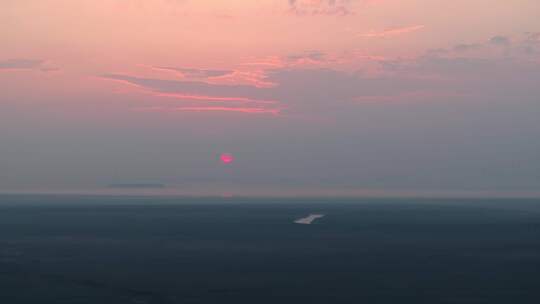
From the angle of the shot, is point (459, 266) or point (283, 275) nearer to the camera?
point (283, 275)

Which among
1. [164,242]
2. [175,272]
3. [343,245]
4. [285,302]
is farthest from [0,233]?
[285,302]

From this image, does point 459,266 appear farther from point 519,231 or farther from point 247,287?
point 519,231

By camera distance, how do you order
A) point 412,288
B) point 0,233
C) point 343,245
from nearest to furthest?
point 412,288
point 343,245
point 0,233

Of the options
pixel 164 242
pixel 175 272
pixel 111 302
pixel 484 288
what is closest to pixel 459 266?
pixel 484 288

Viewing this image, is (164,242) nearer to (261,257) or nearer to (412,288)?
(261,257)

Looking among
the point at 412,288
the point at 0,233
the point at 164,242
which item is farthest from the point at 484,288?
the point at 0,233

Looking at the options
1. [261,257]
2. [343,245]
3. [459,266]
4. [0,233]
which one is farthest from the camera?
[0,233]

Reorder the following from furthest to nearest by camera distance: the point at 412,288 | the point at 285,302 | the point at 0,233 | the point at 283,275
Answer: the point at 0,233
the point at 283,275
the point at 412,288
the point at 285,302

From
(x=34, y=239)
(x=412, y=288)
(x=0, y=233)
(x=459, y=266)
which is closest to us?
(x=412, y=288)

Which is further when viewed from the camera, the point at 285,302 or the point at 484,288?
the point at 484,288
